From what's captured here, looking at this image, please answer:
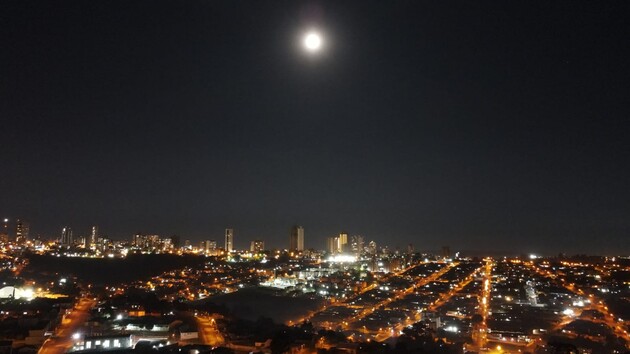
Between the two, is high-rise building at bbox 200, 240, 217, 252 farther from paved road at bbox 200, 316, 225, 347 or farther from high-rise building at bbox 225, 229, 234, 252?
paved road at bbox 200, 316, 225, 347

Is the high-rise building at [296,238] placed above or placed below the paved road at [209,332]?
above

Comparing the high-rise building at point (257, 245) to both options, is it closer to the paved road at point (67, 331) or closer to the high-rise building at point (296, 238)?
the high-rise building at point (296, 238)

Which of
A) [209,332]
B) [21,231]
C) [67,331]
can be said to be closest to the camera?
[67,331]

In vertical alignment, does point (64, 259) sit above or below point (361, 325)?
above

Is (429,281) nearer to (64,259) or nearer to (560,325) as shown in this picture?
(560,325)

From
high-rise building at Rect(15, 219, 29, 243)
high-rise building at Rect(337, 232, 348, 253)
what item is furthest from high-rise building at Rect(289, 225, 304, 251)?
high-rise building at Rect(15, 219, 29, 243)

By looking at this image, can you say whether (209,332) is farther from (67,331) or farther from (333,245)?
(333,245)

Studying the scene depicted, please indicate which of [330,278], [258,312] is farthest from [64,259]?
[258,312]

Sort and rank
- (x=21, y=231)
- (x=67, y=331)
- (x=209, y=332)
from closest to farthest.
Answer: (x=67, y=331), (x=209, y=332), (x=21, y=231)

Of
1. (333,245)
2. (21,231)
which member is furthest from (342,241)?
(21,231)

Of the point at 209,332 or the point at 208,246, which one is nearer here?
the point at 209,332

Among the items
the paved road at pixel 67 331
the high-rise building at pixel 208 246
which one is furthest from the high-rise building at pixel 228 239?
the paved road at pixel 67 331
